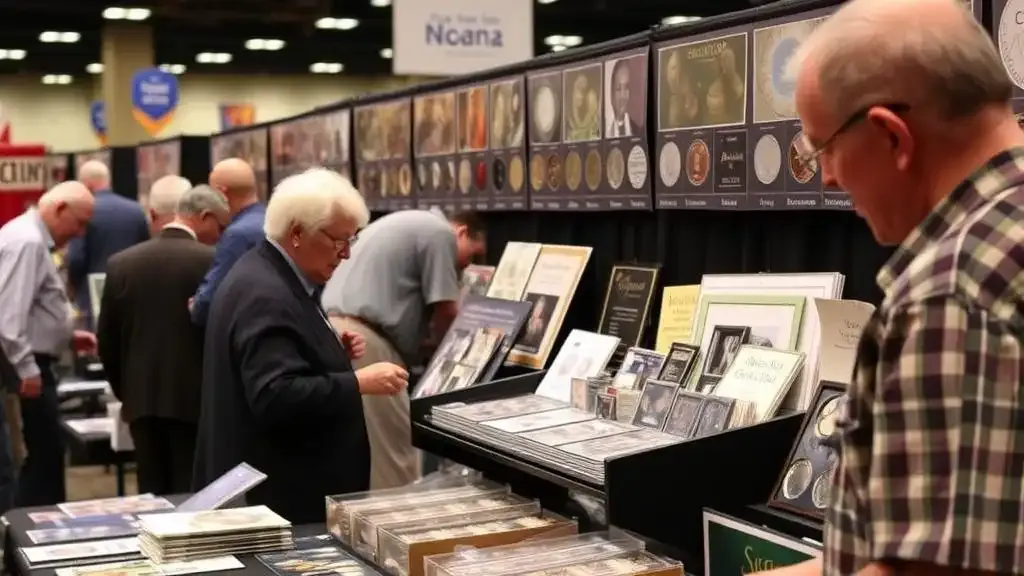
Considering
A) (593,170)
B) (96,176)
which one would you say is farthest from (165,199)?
(593,170)

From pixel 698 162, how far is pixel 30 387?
3562 millimetres

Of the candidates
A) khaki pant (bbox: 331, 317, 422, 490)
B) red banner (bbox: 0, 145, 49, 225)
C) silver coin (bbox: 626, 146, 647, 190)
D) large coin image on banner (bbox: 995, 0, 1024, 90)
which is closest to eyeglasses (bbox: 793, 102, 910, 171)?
large coin image on banner (bbox: 995, 0, 1024, 90)

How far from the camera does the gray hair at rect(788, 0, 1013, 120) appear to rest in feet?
3.76

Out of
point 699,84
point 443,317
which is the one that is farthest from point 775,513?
point 443,317

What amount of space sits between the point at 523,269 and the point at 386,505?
1.07m

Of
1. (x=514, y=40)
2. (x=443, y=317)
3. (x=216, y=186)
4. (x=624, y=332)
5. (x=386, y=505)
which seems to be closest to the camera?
(x=386, y=505)

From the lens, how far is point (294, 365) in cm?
308

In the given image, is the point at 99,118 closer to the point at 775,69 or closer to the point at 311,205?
the point at 311,205

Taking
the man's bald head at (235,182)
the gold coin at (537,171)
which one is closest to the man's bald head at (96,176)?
the man's bald head at (235,182)

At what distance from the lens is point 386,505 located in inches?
112

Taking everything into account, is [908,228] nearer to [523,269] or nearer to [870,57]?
[870,57]

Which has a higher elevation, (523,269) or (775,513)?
(523,269)

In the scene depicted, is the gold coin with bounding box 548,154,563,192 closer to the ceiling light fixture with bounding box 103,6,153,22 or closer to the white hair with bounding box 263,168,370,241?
the white hair with bounding box 263,168,370,241

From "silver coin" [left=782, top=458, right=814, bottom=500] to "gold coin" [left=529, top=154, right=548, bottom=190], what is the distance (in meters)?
1.63
